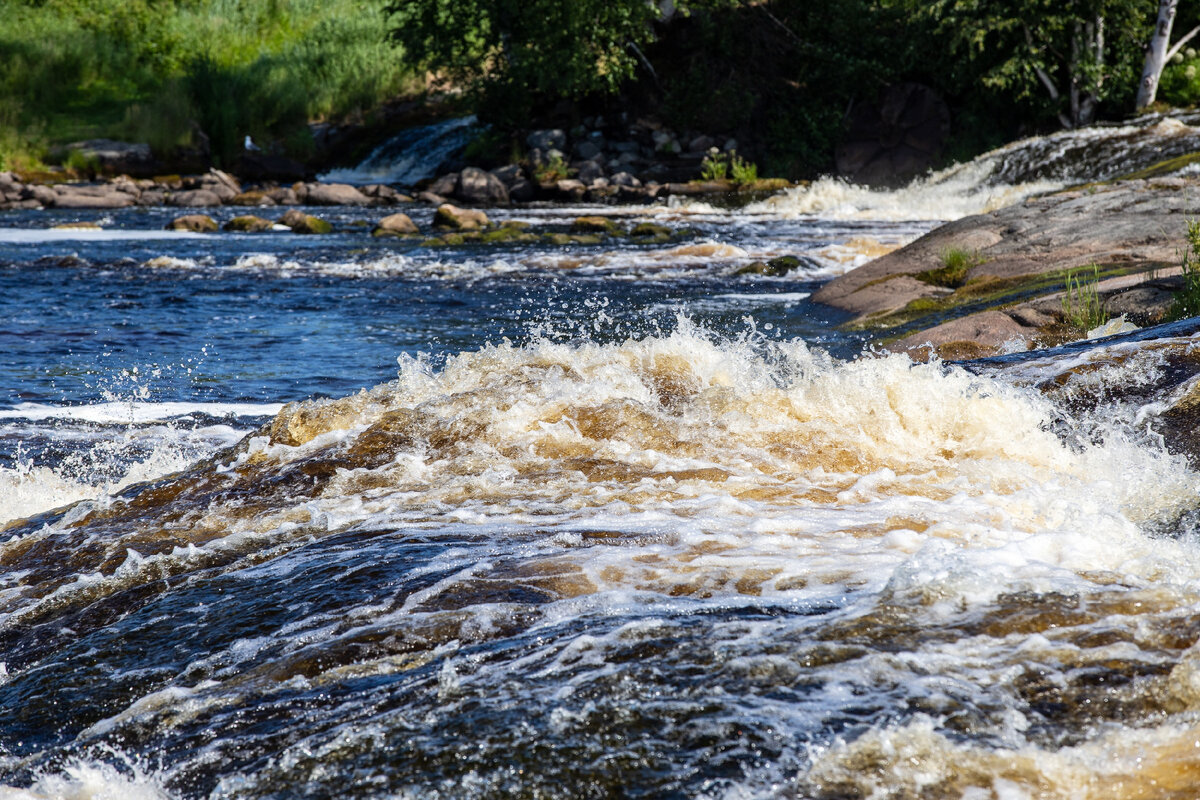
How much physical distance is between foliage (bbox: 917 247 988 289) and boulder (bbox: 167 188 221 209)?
1983 cm

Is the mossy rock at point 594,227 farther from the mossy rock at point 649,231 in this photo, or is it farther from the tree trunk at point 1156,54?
the tree trunk at point 1156,54

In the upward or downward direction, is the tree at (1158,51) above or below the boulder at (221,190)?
above

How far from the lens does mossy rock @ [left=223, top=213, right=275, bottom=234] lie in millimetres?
20341

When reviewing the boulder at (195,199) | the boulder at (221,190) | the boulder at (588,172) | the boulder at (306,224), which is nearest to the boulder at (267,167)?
the boulder at (221,190)

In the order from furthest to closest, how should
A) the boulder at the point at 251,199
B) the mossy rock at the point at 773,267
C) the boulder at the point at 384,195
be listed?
the boulder at the point at 384,195, the boulder at the point at 251,199, the mossy rock at the point at 773,267

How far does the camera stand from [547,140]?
2927cm

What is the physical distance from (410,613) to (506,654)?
50 cm

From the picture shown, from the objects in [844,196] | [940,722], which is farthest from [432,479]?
[844,196]

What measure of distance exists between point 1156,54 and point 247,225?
19.6 metres

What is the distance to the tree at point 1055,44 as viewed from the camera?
2250cm

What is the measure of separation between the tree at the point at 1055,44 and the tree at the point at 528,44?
8143 mm

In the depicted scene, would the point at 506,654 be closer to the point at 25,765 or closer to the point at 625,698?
the point at 625,698

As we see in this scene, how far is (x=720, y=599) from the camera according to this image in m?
3.34

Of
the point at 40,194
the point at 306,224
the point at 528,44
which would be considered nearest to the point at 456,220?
the point at 306,224
